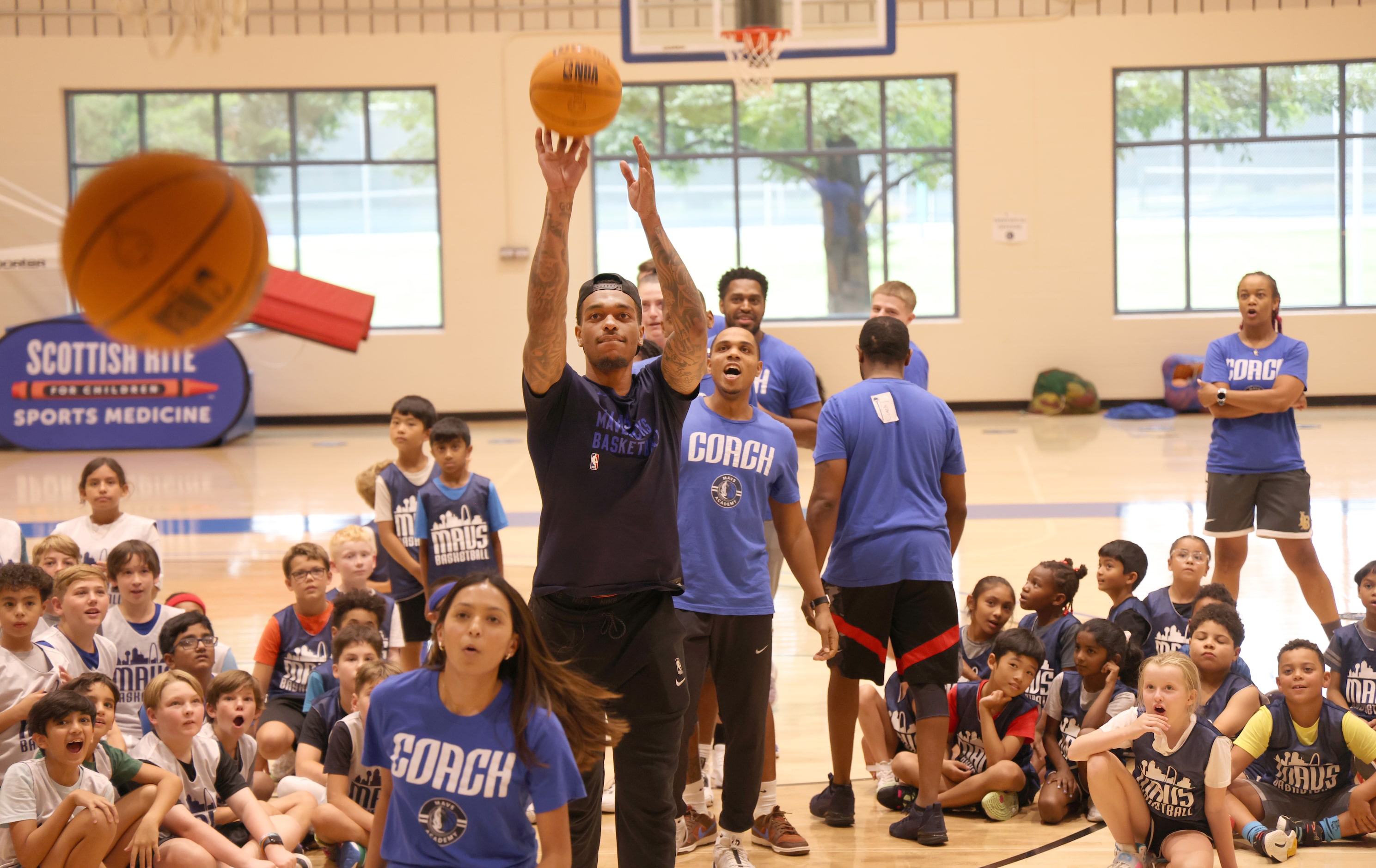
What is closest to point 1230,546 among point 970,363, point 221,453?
point 970,363

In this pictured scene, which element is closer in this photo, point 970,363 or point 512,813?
point 512,813

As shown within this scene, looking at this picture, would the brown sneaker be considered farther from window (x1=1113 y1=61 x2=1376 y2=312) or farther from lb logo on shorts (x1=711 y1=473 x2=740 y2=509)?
window (x1=1113 y1=61 x2=1376 y2=312)

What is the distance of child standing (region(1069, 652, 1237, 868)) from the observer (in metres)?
4.11

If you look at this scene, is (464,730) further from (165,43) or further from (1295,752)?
(165,43)

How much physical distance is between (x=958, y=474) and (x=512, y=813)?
Result: 2.54 m

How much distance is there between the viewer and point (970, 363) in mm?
17547

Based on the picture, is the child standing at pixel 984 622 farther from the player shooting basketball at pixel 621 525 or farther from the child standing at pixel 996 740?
the player shooting basketball at pixel 621 525

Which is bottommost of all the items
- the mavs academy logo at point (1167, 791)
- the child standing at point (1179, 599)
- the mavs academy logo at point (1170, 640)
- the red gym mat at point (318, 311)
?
the mavs academy logo at point (1167, 791)

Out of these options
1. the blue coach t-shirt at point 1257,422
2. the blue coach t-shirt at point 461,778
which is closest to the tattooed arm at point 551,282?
the blue coach t-shirt at point 461,778

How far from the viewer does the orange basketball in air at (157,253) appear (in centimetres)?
310

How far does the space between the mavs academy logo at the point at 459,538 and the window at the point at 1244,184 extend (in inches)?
537

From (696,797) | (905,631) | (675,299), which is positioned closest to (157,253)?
(675,299)

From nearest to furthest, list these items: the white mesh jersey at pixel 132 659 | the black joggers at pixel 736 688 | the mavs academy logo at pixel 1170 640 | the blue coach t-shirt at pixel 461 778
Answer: the blue coach t-shirt at pixel 461 778
the black joggers at pixel 736 688
the white mesh jersey at pixel 132 659
the mavs academy logo at pixel 1170 640

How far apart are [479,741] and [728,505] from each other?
4.89 ft
